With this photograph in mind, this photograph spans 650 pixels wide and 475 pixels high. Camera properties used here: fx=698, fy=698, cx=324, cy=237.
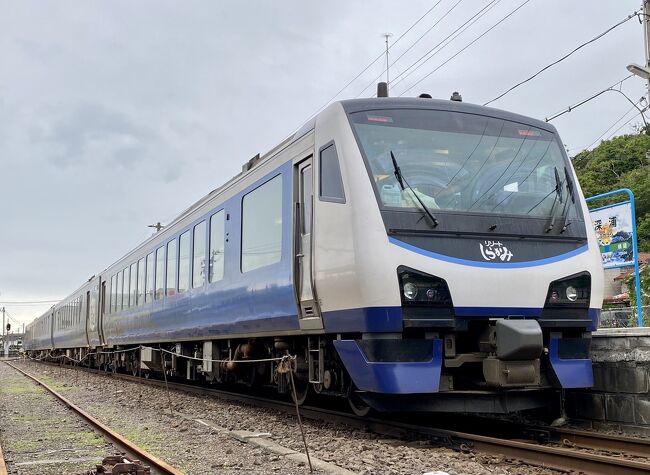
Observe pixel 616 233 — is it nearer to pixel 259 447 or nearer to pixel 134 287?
pixel 259 447

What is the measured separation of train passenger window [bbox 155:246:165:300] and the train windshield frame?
7632mm

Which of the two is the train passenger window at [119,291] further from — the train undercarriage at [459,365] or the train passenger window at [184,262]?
the train undercarriage at [459,365]

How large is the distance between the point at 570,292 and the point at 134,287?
38.6ft

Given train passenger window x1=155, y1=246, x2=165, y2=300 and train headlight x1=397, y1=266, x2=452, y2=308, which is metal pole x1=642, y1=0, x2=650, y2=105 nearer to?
train headlight x1=397, y1=266, x2=452, y2=308

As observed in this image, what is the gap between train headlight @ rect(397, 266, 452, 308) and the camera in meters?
5.90

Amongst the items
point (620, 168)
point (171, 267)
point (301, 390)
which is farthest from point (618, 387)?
point (620, 168)

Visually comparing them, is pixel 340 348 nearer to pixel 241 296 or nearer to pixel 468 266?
pixel 468 266

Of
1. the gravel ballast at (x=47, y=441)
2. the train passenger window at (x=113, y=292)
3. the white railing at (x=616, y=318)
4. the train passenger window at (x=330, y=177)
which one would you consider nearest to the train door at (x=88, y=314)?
the train passenger window at (x=113, y=292)

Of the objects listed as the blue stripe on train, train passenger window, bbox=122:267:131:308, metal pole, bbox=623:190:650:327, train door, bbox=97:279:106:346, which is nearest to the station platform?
the blue stripe on train

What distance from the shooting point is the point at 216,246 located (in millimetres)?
9977

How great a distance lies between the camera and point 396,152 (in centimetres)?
649

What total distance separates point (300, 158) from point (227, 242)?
2.54 metres

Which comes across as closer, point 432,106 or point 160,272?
point 432,106

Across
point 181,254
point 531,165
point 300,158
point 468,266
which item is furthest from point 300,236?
point 181,254
